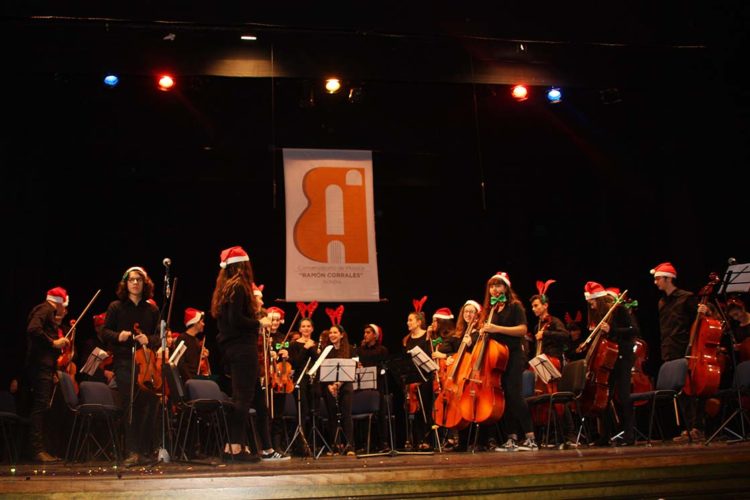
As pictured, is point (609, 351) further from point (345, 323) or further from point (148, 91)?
point (148, 91)

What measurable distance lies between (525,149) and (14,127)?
7.06 meters

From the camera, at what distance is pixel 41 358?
7938 mm

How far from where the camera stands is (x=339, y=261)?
9.61m

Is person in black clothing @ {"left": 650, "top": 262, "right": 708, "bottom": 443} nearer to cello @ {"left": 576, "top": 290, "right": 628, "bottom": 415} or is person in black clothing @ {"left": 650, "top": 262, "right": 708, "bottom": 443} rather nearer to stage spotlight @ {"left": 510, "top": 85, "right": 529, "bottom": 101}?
cello @ {"left": 576, "top": 290, "right": 628, "bottom": 415}

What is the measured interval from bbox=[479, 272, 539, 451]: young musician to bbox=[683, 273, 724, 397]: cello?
67.8 inches

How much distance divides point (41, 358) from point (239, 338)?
10.0 feet

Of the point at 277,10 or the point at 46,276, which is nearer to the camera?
the point at 277,10

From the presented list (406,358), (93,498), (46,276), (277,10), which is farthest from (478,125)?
(93,498)

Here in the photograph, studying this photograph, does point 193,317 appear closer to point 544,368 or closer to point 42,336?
point 42,336

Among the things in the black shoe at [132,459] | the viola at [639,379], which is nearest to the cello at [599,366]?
the viola at [639,379]

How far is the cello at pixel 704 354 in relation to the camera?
735cm

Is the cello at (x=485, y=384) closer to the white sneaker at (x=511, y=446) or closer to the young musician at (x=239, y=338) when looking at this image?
the white sneaker at (x=511, y=446)

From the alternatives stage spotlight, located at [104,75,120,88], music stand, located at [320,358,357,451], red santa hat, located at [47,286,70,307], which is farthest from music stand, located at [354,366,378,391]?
stage spotlight, located at [104,75,120,88]

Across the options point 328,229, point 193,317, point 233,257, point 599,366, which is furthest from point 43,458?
point 599,366
